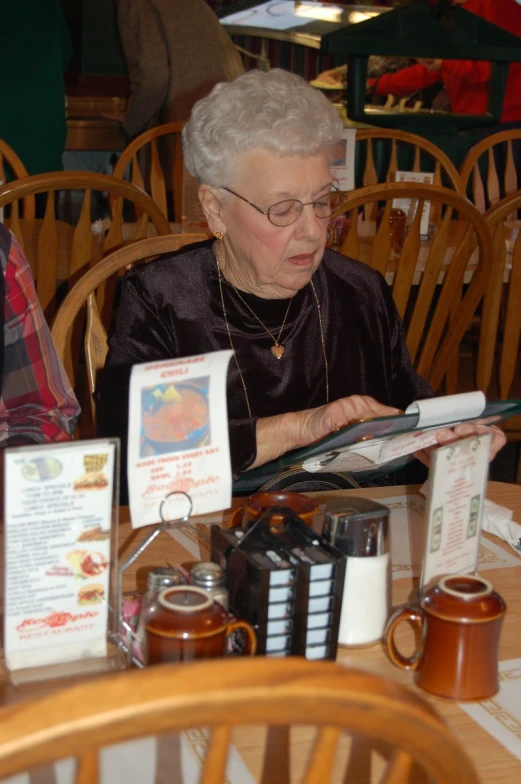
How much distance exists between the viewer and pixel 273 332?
6.04 feet

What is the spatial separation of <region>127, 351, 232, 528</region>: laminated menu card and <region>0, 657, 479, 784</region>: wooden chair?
415 millimetres

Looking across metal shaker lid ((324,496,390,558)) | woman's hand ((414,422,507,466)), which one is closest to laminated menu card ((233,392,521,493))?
woman's hand ((414,422,507,466))

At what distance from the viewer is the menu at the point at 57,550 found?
84 cm

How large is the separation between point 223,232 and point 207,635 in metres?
1.07

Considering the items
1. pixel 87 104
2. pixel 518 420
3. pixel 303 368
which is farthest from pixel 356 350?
pixel 87 104

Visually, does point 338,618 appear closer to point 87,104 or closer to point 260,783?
point 260,783

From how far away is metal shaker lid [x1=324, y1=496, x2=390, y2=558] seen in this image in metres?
0.99

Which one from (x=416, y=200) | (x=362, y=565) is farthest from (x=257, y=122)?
(x=416, y=200)

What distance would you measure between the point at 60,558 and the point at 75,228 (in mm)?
1765

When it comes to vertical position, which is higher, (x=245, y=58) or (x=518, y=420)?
(x=245, y=58)

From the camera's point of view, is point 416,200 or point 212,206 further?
point 416,200

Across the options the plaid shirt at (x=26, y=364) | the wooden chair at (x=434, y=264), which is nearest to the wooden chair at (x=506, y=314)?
the wooden chair at (x=434, y=264)

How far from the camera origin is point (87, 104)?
228 inches

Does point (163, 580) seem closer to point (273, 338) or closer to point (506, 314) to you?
point (273, 338)
